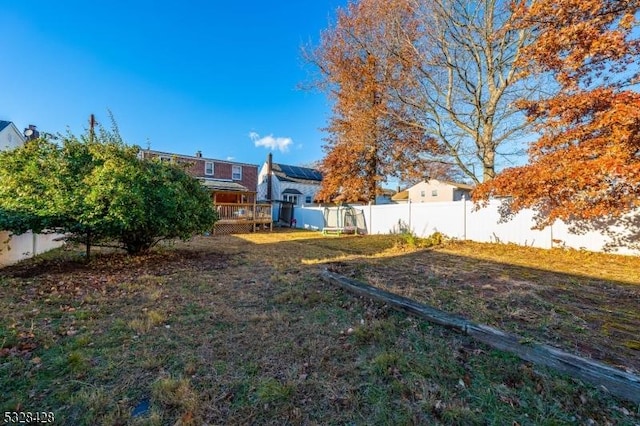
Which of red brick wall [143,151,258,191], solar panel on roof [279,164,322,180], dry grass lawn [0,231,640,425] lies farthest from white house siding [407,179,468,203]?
dry grass lawn [0,231,640,425]

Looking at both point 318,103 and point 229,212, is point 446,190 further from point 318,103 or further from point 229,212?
point 229,212

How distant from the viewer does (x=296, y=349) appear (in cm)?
268

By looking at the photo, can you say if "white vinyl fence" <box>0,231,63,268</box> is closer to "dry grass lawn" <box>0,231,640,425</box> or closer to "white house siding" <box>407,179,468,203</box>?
"dry grass lawn" <box>0,231,640,425</box>

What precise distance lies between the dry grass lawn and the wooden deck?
1000cm

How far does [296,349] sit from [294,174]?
2750 centimetres

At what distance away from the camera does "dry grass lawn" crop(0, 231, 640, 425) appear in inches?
74.4

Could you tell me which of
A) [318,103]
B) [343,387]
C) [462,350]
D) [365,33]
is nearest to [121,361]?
[343,387]

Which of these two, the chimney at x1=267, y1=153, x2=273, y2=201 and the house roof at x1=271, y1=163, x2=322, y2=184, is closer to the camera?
the chimney at x1=267, y1=153, x2=273, y2=201

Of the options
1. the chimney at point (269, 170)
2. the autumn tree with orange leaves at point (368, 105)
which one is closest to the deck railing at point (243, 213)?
the autumn tree with orange leaves at point (368, 105)

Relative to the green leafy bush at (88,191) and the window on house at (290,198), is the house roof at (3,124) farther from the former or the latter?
the window on house at (290,198)

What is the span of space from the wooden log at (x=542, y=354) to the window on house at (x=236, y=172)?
22.6 meters

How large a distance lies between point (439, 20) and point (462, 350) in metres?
13.0

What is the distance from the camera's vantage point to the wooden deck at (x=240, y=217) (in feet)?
50.5

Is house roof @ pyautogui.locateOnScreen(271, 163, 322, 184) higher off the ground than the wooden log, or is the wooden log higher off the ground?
house roof @ pyautogui.locateOnScreen(271, 163, 322, 184)
